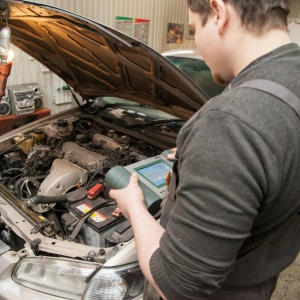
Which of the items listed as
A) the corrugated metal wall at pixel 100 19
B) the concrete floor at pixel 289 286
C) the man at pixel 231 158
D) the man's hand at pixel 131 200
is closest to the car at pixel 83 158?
the man's hand at pixel 131 200

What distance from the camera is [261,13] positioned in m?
0.50

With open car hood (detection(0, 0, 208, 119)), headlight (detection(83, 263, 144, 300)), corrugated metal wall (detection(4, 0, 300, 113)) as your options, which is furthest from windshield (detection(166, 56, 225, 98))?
corrugated metal wall (detection(4, 0, 300, 113))

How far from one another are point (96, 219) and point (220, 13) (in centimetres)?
95

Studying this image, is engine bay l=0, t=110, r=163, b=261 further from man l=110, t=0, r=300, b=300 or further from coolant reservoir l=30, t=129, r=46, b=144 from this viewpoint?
man l=110, t=0, r=300, b=300

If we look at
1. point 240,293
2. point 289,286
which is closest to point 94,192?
point 240,293

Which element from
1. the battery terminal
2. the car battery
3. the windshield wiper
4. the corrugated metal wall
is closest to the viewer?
the car battery

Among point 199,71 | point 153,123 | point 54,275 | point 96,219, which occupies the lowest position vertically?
point 54,275

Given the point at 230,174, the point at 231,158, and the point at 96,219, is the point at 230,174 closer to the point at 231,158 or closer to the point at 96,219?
the point at 231,158

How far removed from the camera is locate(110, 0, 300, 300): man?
45 centimetres

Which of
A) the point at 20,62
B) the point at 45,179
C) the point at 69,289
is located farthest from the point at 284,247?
the point at 20,62

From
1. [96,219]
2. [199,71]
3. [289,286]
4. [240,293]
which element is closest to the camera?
[240,293]

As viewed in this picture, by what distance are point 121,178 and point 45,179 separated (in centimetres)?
67

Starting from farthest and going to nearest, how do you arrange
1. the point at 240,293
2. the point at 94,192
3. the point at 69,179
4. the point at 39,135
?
the point at 39,135 < the point at 69,179 < the point at 94,192 < the point at 240,293

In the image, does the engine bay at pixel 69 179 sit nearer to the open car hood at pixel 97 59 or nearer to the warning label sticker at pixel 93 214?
the warning label sticker at pixel 93 214
